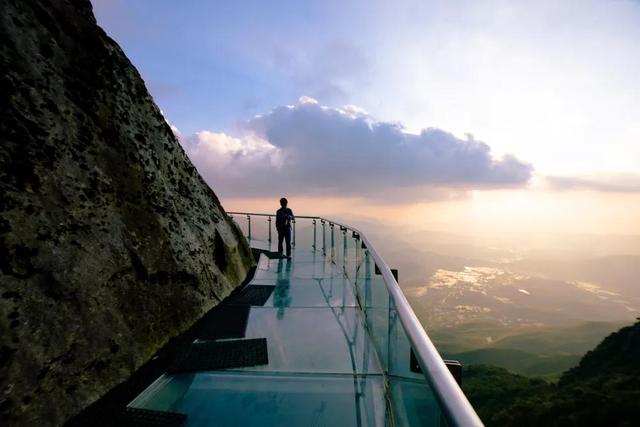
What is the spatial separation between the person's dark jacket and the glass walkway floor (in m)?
5.81

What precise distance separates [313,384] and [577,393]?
71.1 meters

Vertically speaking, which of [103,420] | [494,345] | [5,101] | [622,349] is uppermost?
[5,101]

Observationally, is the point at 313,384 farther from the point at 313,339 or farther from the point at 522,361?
the point at 522,361

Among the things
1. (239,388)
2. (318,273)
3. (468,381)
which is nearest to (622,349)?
(468,381)

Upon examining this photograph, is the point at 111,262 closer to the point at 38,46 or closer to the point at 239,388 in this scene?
the point at 239,388

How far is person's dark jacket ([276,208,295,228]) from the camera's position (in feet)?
37.7

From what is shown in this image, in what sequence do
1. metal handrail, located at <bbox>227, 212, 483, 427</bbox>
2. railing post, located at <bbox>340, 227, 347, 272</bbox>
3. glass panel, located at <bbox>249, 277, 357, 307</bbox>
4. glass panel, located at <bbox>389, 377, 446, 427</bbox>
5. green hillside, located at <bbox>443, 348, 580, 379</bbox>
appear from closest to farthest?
metal handrail, located at <bbox>227, 212, 483, 427</bbox> < glass panel, located at <bbox>389, 377, 446, 427</bbox> < glass panel, located at <bbox>249, 277, 357, 307</bbox> < railing post, located at <bbox>340, 227, 347, 272</bbox> < green hillside, located at <bbox>443, 348, 580, 379</bbox>

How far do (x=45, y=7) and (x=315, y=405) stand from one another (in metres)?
6.02

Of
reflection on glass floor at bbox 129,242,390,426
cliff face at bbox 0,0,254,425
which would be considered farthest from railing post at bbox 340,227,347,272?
cliff face at bbox 0,0,254,425

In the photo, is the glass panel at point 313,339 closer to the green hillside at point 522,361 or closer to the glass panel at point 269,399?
the glass panel at point 269,399

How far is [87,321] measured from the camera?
3.57 meters

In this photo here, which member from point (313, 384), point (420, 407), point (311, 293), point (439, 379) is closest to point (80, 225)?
point (313, 384)

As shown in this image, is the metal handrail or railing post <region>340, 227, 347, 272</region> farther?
railing post <region>340, 227, 347, 272</region>

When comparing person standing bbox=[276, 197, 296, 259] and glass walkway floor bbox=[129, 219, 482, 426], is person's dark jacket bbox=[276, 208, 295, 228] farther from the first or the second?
glass walkway floor bbox=[129, 219, 482, 426]
